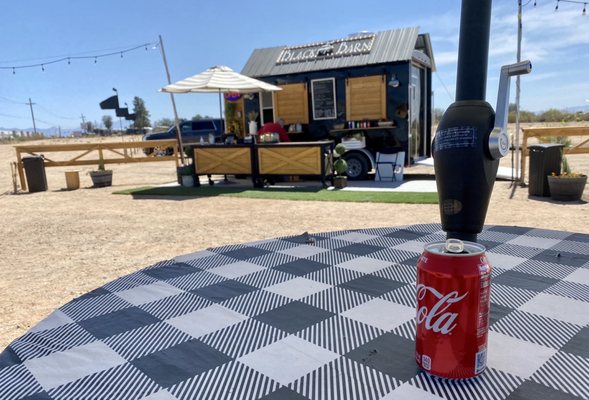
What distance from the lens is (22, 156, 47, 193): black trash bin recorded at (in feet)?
35.6

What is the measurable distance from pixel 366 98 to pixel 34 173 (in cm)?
875

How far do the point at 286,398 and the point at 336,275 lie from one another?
37.5 inches

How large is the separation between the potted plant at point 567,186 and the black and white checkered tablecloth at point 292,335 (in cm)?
561

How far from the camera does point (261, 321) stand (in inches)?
58.3

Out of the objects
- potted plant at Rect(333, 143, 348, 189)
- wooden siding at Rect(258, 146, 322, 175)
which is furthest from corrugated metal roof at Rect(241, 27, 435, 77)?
wooden siding at Rect(258, 146, 322, 175)

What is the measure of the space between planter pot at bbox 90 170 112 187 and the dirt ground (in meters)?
2.21

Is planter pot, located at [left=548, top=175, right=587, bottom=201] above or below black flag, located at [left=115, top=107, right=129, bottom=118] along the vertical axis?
below

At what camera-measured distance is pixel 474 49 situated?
1.59 meters

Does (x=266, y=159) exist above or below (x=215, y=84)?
below

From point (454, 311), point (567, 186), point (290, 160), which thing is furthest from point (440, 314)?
point (290, 160)

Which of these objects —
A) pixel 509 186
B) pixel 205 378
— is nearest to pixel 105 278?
pixel 205 378

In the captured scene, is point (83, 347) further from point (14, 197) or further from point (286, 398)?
point (14, 197)

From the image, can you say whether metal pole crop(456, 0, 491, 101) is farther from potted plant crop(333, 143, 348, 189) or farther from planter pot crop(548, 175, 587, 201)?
potted plant crop(333, 143, 348, 189)

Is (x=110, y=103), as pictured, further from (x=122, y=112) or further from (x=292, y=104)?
(x=292, y=104)
